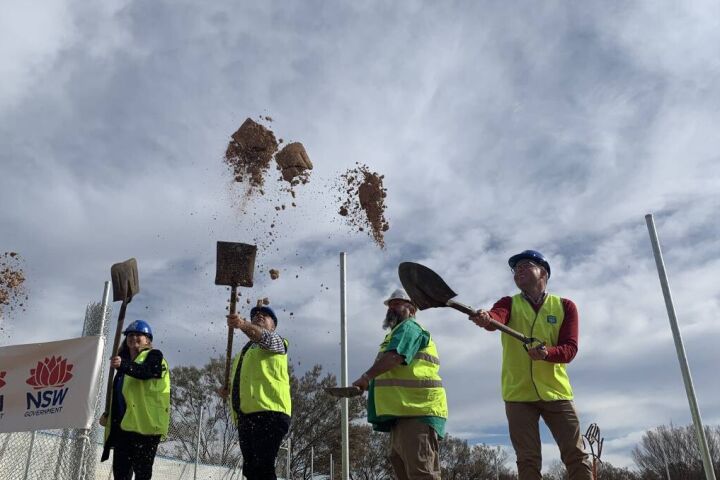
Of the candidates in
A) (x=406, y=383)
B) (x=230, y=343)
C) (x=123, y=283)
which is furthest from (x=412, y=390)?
(x=123, y=283)

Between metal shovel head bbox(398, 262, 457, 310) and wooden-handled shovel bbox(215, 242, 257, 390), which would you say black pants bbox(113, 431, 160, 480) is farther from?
metal shovel head bbox(398, 262, 457, 310)

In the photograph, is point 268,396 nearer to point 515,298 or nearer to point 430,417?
point 430,417

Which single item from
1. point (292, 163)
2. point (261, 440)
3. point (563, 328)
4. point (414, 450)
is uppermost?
point (292, 163)

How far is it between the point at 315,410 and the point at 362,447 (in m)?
4.16

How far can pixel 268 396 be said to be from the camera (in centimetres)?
432

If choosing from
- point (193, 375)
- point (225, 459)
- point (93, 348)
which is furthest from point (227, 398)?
point (193, 375)

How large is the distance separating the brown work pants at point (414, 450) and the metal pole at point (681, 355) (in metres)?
1.66

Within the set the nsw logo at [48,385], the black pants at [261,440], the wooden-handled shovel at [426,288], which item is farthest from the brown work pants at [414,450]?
the nsw logo at [48,385]

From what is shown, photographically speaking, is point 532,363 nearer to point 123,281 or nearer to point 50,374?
point 123,281

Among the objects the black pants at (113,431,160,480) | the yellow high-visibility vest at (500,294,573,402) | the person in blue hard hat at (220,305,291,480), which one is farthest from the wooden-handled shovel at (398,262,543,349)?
the black pants at (113,431,160,480)

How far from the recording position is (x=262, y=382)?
4363 millimetres

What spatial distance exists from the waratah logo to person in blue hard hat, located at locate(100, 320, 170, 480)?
0.54m

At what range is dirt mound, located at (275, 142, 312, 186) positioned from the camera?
694 centimetres

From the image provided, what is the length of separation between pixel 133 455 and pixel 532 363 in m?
2.99
